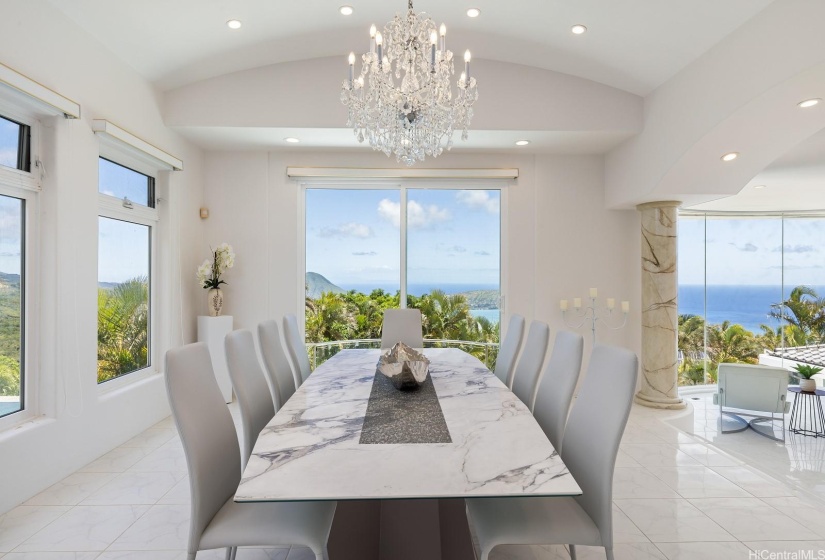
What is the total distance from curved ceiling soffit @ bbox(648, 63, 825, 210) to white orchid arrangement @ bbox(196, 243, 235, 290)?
4007 millimetres

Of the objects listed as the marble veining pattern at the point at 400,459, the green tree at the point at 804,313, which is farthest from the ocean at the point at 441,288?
the green tree at the point at 804,313

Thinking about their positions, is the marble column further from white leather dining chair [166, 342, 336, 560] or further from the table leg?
white leather dining chair [166, 342, 336, 560]

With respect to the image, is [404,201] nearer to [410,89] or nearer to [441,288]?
[441,288]

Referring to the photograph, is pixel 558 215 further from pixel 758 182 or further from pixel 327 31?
pixel 327 31

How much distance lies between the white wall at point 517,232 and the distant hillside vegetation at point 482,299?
0.61 feet

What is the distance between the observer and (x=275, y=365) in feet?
8.23

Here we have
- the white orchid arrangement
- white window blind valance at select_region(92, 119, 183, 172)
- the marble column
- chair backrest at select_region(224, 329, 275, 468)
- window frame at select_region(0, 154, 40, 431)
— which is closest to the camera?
chair backrest at select_region(224, 329, 275, 468)

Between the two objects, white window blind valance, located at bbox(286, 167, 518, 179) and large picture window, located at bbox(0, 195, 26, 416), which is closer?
large picture window, located at bbox(0, 195, 26, 416)

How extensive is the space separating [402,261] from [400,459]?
11.9 ft

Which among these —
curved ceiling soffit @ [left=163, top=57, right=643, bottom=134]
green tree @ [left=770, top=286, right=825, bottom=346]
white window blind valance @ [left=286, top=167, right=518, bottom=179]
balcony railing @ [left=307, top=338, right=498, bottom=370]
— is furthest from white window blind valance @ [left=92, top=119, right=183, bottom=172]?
green tree @ [left=770, top=286, right=825, bottom=346]

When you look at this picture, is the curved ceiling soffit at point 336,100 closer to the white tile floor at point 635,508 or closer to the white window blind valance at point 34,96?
the white window blind valance at point 34,96

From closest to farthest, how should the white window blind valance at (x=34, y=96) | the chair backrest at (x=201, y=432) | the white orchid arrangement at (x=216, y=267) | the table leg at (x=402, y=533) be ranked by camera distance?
1. the chair backrest at (x=201, y=432)
2. the table leg at (x=402, y=533)
3. the white window blind valance at (x=34, y=96)
4. the white orchid arrangement at (x=216, y=267)

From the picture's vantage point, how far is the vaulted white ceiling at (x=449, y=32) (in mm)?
2938

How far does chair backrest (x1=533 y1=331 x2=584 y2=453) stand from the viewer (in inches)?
78.3
